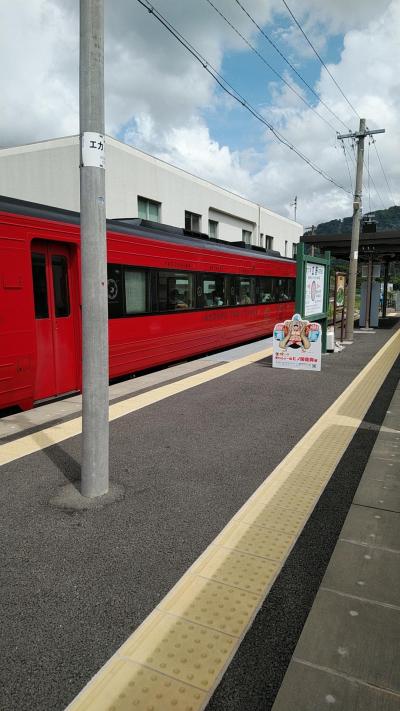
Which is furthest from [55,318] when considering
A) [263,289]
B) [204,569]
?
[263,289]

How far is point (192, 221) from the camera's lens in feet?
92.0

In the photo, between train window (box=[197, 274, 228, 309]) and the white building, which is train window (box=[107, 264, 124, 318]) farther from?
the white building

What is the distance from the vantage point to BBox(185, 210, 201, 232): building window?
2735cm

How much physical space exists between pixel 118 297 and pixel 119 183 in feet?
47.6

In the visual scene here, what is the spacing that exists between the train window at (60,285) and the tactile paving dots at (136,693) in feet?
17.8

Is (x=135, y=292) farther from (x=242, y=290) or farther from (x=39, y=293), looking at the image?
(x=242, y=290)

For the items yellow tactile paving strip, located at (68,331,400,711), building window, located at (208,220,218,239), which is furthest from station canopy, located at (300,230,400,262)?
yellow tactile paving strip, located at (68,331,400,711)

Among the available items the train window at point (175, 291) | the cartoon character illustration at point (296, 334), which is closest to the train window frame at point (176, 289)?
the train window at point (175, 291)

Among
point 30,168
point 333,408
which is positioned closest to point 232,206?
point 30,168

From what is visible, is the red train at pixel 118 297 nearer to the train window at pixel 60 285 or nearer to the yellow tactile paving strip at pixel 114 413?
the train window at pixel 60 285

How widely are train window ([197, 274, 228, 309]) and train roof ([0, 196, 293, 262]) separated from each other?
0.72 metres

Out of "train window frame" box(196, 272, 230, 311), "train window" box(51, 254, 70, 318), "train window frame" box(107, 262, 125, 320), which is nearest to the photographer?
"train window" box(51, 254, 70, 318)

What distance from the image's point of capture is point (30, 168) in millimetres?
21422

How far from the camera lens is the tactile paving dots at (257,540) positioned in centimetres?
318
